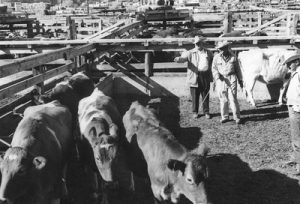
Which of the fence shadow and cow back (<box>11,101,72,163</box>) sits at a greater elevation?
cow back (<box>11,101,72,163</box>)

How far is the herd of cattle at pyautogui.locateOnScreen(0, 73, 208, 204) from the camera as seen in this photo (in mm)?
4746

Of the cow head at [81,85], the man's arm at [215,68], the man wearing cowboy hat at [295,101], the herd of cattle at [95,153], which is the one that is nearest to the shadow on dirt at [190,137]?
the man's arm at [215,68]

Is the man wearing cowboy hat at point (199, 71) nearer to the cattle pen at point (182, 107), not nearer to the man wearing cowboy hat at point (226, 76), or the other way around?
the man wearing cowboy hat at point (226, 76)

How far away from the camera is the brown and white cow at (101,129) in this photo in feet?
17.8

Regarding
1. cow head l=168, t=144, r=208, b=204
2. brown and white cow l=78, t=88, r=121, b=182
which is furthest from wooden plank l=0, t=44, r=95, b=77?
cow head l=168, t=144, r=208, b=204

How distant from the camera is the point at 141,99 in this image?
38.9 ft

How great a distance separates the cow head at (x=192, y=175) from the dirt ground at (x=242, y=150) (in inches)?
40.0

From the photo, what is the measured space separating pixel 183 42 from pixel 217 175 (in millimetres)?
5110

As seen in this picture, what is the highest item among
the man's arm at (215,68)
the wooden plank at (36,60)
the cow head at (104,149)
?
the wooden plank at (36,60)

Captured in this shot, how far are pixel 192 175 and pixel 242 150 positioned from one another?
3483 mm

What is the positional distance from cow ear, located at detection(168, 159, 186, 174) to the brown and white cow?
2.87 ft

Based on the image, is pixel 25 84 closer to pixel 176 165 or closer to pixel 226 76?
pixel 176 165

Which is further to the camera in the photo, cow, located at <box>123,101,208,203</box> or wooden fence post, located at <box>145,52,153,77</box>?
wooden fence post, located at <box>145,52,153,77</box>

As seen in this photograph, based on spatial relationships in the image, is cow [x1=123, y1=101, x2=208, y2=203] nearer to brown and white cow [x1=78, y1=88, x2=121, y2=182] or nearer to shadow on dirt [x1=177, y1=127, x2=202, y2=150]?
brown and white cow [x1=78, y1=88, x2=121, y2=182]
